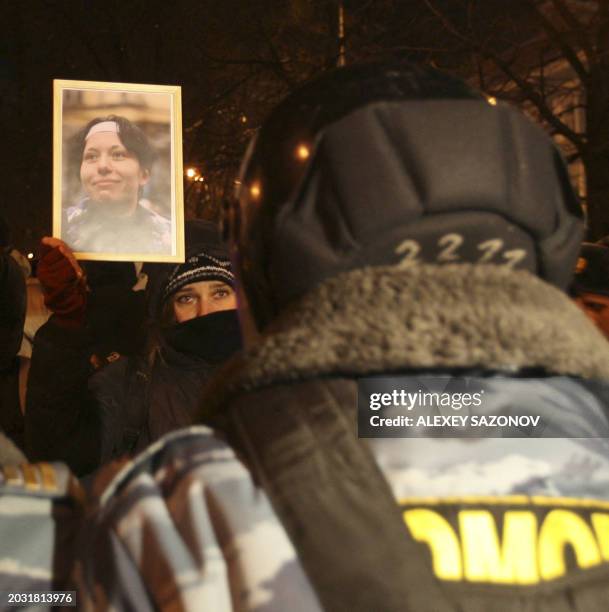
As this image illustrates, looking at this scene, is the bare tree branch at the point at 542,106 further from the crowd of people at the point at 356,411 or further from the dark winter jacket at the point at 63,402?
the crowd of people at the point at 356,411

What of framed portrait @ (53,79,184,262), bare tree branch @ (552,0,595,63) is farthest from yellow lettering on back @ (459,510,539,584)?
bare tree branch @ (552,0,595,63)

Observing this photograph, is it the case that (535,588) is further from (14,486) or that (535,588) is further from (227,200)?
(227,200)

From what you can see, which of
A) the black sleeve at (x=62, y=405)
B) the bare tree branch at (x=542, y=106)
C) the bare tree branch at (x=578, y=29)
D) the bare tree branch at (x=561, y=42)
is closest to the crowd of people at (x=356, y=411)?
the black sleeve at (x=62, y=405)

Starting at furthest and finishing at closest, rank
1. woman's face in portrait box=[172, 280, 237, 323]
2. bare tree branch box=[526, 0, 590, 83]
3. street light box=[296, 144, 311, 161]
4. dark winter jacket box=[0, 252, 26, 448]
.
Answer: bare tree branch box=[526, 0, 590, 83], woman's face in portrait box=[172, 280, 237, 323], dark winter jacket box=[0, 252, 26, 448], street light box=[296, 144, 311, 161]

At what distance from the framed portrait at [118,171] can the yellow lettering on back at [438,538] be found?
232 cm

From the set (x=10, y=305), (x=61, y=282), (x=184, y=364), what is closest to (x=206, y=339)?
(x=184, y=364)

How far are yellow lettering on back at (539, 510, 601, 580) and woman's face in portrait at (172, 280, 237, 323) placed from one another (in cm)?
239

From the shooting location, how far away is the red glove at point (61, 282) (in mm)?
2875

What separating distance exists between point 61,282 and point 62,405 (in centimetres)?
43

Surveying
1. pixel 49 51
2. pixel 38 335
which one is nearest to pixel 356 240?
pixel 38 335

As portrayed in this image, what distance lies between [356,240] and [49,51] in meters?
12.4

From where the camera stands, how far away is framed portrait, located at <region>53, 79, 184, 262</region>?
10.1ft

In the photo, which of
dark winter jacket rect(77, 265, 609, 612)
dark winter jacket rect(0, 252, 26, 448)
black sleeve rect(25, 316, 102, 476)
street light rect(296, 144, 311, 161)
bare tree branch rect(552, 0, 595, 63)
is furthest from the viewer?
bare tree branch rect(552, 0, 595, 63)

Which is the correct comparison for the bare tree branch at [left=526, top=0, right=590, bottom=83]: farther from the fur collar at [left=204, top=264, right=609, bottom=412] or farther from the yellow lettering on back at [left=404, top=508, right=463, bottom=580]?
the yellow lettering on back at [left=404, top=508, right=463, bottom=580]
